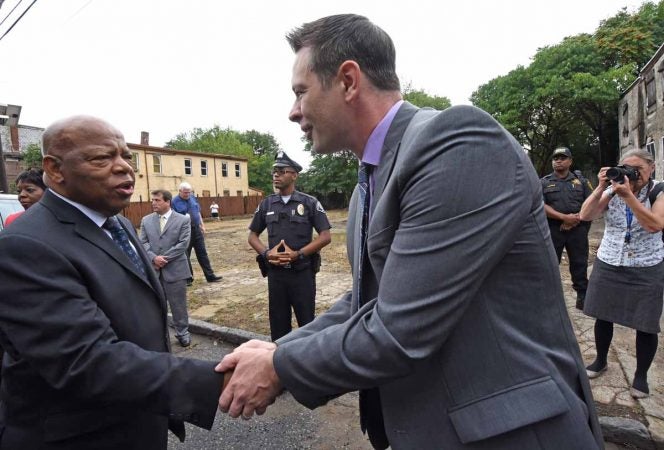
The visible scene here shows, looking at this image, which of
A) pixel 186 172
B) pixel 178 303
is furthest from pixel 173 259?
pixel 186 172

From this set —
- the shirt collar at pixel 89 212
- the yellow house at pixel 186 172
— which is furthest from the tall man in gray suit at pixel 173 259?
the yellow house at pixel 186 172

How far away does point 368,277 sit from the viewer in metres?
1.27

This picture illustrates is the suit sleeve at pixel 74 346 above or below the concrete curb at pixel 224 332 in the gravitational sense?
above

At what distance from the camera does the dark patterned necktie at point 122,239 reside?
1.77 meters

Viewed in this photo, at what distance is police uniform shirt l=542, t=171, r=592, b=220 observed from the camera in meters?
5.61

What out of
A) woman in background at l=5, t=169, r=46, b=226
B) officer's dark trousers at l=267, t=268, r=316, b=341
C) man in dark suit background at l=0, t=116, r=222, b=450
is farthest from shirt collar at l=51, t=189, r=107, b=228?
woman in background at l=5, t=169, r=46, b=226

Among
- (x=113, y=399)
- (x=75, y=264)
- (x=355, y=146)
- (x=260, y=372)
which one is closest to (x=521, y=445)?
(x=260, y=372)

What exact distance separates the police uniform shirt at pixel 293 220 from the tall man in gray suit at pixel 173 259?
1304 millimetres

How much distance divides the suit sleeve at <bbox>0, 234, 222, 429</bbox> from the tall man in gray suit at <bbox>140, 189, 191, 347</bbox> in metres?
3.80

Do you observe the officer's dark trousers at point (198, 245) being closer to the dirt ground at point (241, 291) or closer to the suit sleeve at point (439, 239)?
the dirt ground at point (241, 291)

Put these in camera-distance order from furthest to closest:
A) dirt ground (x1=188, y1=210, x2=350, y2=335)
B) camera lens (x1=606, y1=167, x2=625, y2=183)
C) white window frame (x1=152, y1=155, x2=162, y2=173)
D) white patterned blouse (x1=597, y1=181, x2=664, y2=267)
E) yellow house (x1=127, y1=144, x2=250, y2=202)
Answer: white window frame (x1=152, y1=155, x2=162, y2=173) → yellow house (x1=127, y1=144, x2=250, y2=202) → dirt ground (x1=188, y1=210, x2=350, y2=335) → white patterned blouse (x1=597, y1=181, x2=664, y2=267) → camera lens (x1=606, y1=167, x2=625, y2=183)

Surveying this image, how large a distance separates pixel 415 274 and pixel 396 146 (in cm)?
43

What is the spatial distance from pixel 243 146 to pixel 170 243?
174ft

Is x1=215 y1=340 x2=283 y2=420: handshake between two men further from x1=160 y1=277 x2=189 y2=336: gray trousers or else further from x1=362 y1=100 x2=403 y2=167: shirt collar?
x1=160 y1=277 x2=189 y2=336: gray trousers
